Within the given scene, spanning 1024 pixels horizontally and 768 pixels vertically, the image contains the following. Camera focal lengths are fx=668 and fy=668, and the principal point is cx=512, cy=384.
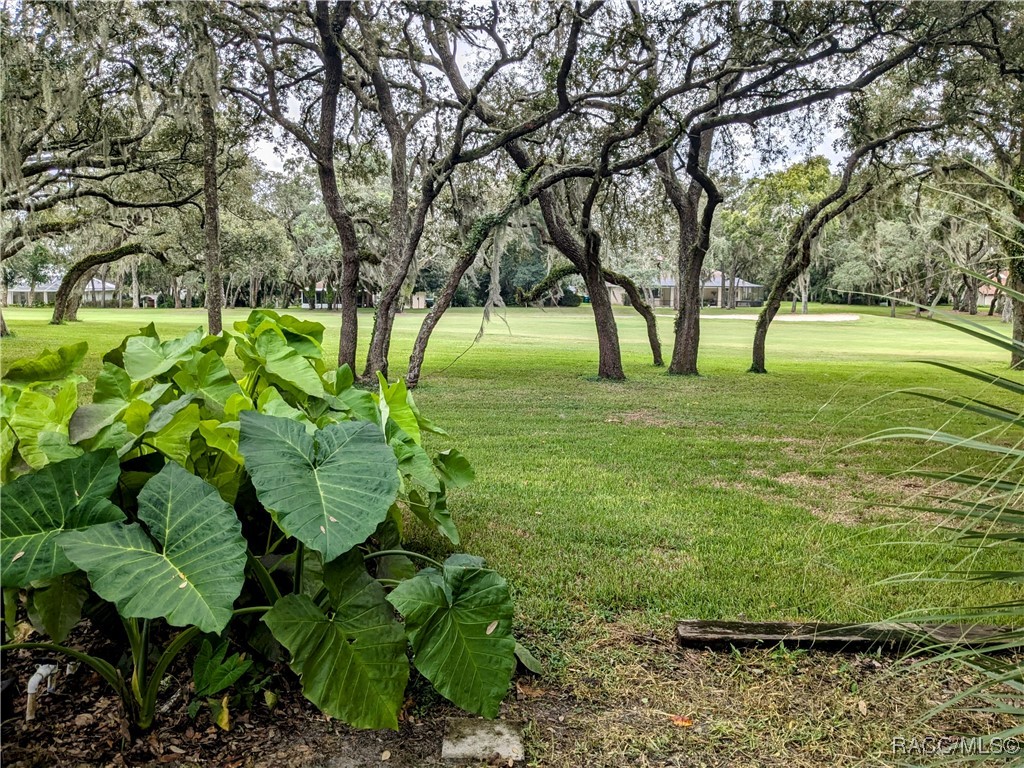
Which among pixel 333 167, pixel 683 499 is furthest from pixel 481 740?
pixel 333 167

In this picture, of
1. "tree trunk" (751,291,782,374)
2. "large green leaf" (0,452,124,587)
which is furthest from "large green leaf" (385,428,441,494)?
"tree trunk" (751,291,782,374)

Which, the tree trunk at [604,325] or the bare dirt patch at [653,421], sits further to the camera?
the tree trunk at [604,325]

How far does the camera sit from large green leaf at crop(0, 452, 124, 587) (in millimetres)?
1550

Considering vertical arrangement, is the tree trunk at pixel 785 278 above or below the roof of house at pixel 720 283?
below

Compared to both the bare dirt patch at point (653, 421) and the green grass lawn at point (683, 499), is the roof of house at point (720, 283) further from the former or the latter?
the bare dirt patch at point (653, 421)

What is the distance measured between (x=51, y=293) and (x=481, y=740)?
7763 centimetres

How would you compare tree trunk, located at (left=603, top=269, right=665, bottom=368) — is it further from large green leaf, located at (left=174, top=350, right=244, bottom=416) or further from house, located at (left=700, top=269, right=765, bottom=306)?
house, located at (left=700, top=269, right=765, bottom=306)

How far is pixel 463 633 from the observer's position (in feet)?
6.21

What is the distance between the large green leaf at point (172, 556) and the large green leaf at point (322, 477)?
0.46 ft

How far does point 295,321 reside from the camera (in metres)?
2.88

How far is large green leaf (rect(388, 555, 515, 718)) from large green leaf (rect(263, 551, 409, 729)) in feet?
0.26

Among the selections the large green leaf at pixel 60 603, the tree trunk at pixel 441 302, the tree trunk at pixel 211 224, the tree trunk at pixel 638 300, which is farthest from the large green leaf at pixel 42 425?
the tree trunk at pixel 638 300

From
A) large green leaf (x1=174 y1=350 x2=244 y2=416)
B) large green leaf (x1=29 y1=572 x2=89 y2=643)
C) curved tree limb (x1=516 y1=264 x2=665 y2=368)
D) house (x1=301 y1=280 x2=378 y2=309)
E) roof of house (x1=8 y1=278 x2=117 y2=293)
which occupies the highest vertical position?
roof of house (x1=8 y1=278 x2=117 y2=293)

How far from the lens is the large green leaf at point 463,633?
5.99 ft
